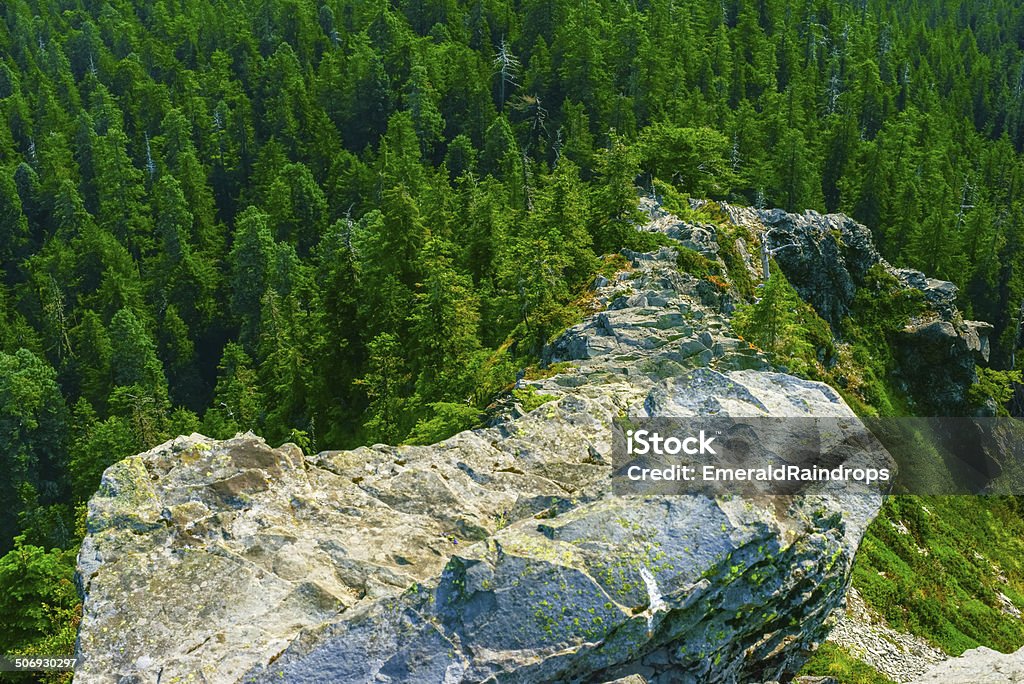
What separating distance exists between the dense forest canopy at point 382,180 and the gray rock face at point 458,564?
11.4m

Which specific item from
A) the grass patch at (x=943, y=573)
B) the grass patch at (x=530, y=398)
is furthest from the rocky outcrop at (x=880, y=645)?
the grass patch at (x=530, y=398)

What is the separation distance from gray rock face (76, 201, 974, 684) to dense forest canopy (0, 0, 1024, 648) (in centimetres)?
1141

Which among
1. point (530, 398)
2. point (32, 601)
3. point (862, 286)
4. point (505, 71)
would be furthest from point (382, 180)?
point (530, 398)

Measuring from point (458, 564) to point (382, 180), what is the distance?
7787 centimetres

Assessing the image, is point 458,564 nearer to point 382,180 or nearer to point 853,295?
point 853,295

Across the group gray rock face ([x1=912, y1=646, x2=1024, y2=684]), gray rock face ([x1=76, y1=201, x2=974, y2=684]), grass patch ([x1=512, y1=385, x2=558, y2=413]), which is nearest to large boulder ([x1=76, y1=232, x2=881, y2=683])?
gray rock face ([x1=76, y1=201, x2=974, y2=684])

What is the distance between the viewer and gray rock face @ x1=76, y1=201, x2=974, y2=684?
1123 centimetres

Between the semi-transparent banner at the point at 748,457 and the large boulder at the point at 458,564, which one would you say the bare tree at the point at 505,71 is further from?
the semi-transparent banner at the point at 748,457

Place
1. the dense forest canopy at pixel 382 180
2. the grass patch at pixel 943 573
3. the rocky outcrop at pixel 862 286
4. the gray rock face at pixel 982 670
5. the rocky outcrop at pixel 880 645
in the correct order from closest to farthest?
Result: the gray rock face at pixel 982 670, the rocky outcrop at pixel 880 645, the grass patch at pixel 943 573, the dense forest canopy at pixel 382 180, the rocky outcrop at pixel 862 286

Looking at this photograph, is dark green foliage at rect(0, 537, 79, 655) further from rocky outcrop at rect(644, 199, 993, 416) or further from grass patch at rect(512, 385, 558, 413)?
rocky outcrop at rect(644, 199, 993, 416)

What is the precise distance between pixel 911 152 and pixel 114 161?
290 ft

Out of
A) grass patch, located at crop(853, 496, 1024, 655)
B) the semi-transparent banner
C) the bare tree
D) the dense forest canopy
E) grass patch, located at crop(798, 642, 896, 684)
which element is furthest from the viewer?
the bare tree

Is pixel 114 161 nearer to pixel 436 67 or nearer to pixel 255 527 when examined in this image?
pixel 436 67

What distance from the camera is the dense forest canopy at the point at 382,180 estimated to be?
4131 centimetres
